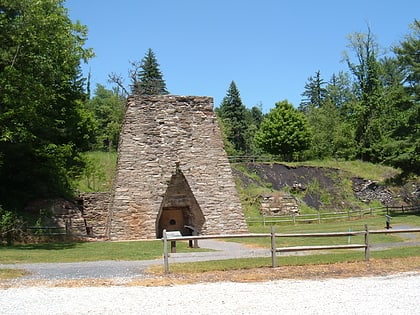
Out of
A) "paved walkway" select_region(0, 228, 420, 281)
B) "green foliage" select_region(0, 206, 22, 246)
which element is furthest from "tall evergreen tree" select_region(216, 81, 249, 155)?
"paved walkway" select_region(0, 228, 420, 281)

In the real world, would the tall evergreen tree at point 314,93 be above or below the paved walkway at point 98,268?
above

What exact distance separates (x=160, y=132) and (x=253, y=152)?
142 ft

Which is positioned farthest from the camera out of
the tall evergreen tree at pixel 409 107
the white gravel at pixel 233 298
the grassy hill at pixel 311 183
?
the grassy hill at pixel 311 183

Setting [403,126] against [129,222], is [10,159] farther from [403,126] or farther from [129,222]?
[403,126]

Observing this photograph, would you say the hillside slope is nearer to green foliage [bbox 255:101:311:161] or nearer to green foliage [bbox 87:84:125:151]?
green foliage [bbox 255:101:311:161]

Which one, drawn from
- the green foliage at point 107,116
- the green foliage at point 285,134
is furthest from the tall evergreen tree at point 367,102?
the green foliage at point 107,116

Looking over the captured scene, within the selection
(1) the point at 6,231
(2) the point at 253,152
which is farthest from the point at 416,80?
(2) the point at 253,152

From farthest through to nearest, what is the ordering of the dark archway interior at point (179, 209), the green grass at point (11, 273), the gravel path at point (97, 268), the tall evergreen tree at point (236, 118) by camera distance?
the tall evergreen tree at point (236, 118) < the dark archway interior at point (179, 209) < the gravel path at point (97, 268) < the green grass at point (11, 273)

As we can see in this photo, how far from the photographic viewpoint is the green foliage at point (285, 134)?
46094 millimetres

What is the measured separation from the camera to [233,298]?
7.70 meters

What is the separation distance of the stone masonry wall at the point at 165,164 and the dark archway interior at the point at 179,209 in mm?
349

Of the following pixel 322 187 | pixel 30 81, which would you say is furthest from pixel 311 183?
pixel 30 81

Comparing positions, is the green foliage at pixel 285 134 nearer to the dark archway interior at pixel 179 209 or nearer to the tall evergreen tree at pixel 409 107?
the tall evergreen tree at pixel 409 107

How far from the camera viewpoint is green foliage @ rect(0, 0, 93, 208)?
17.2 m
